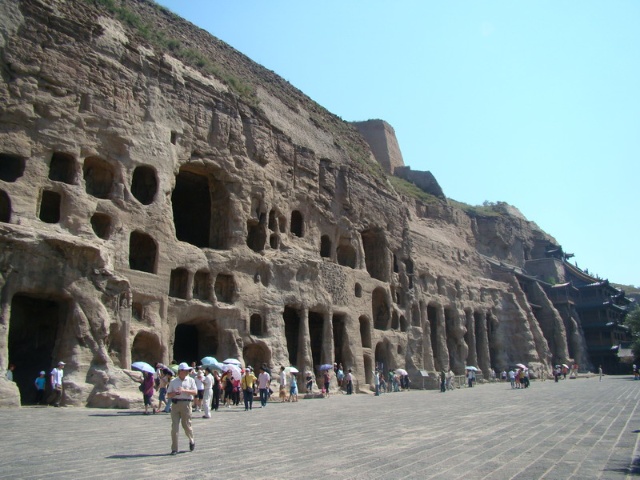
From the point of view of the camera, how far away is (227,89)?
85.3 ft

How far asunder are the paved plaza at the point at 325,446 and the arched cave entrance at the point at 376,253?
773 inches

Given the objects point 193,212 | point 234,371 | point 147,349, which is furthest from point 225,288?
point 193,212

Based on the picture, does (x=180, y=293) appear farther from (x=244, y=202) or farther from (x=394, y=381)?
(x=394, y=381)

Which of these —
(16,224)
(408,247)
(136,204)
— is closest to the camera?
(16,224)

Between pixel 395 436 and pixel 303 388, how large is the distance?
1540 centimetres

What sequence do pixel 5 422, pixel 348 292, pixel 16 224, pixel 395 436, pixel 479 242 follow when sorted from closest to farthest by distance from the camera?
pixel 395 436, pixel 5 422, pixel 16 224, pixel 348 292, pixel 479 242

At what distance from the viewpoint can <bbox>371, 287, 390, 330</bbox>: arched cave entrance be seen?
3284cm

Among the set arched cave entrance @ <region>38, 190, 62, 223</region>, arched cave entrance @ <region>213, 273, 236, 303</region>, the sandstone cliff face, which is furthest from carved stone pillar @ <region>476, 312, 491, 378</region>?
arched cave entrance @ <region>38, 190, 62, 223</region>

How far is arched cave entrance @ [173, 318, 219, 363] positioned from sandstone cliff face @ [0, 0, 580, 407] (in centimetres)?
9

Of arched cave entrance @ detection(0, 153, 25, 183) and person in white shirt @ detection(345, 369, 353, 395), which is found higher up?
arched cave entrance @ detection(0, 153, 25, 183)

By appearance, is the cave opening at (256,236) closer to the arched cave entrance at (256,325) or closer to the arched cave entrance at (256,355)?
the arched cave entrance at (256,325)

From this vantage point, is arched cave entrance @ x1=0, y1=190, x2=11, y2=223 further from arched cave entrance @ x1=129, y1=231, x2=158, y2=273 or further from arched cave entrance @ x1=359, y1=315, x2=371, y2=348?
arched cave entrance @ x1=359, y1=315, x2=371, y2=348

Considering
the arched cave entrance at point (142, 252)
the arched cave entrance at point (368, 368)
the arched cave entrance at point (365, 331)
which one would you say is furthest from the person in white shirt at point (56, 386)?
the arched cave entrance at point (365, 331)

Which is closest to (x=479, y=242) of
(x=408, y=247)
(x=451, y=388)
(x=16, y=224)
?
(x=408, y=247)
